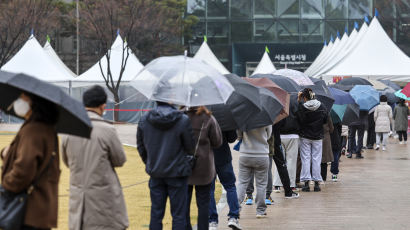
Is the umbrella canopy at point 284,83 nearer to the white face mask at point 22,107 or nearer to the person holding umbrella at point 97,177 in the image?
the person holding umbrella at point 97,177

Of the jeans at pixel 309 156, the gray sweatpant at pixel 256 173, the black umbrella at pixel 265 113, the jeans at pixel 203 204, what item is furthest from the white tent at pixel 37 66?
the jeans at pixel 203 204

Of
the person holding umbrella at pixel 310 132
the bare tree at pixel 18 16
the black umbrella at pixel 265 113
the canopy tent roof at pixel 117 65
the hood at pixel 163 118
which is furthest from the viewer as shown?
the canopy tent roof at pixel 117 65

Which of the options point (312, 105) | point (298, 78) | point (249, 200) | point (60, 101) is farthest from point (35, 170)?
point (298, 78)

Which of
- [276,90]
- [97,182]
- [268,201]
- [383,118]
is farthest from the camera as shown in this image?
[383,118]

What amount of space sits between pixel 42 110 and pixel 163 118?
7.41 ft

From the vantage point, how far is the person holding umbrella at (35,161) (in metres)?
4.83

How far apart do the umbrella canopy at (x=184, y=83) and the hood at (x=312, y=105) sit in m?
4.77

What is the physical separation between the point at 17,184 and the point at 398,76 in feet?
88.9

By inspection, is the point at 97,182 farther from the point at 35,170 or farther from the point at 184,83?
the point at 184,83

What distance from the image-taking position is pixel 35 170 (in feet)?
16.0

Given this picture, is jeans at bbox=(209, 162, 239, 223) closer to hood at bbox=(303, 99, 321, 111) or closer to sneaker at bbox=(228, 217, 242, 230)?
sneaker at bbox=(228, 217, 242, 230)

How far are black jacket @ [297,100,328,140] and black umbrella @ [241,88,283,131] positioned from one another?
2770 millimetres

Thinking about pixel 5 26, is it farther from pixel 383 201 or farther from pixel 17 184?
pixel 17 184

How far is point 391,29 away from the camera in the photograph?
2376 inches
